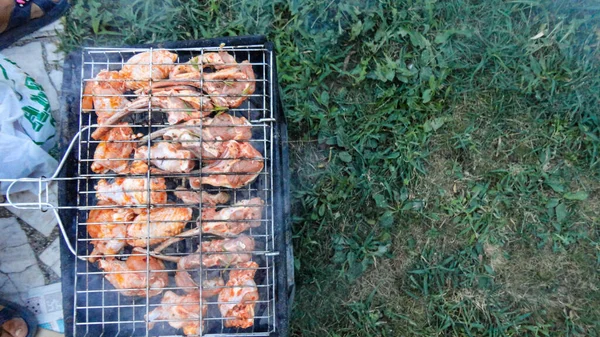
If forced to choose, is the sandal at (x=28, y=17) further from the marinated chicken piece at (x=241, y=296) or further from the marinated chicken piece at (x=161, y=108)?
the marinated chicken piece at (x=241, y=296)

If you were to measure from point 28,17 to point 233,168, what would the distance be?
7.00 feet

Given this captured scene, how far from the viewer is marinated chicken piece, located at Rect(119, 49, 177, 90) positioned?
2.62 m

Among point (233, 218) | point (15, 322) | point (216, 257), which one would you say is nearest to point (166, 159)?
point (233, 218)

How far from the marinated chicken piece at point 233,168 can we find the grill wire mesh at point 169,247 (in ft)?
0.15

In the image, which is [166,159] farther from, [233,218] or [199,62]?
[199,62]

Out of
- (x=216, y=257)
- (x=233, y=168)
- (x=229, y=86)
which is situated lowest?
(x=216, y=257)

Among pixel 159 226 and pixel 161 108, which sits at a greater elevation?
pixel 161 108

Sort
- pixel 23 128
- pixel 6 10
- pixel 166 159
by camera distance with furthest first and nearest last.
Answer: pixel 6 10 → pixel 23 128 → pixel 166 159

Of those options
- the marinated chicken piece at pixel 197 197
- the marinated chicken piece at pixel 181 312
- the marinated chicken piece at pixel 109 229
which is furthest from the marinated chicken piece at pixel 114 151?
the marinated chicken piece at pixel 181 312

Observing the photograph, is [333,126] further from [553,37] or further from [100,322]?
[100,322]

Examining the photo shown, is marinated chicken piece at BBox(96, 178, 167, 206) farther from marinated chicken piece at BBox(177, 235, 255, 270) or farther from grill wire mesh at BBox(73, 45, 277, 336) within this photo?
marinated chicken piece at BBox(177, 235, 255, 270)

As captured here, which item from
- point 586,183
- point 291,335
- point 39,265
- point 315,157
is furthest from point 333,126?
point 39,265

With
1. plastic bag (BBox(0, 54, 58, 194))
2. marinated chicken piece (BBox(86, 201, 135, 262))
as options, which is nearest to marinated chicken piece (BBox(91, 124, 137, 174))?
marinated chicken piece (BBox(86, 201, 135, 262))

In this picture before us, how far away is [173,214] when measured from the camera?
8.14 feet
